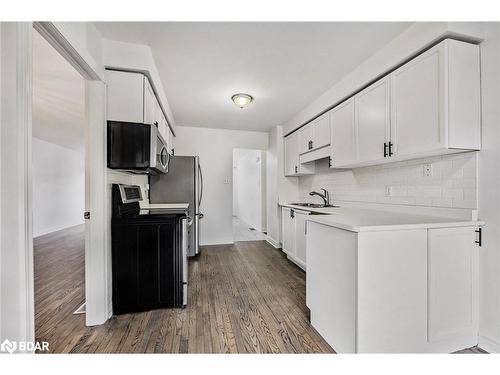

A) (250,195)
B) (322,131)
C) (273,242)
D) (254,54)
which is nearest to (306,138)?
(322,131)

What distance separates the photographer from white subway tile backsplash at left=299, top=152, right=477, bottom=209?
1.62 metres

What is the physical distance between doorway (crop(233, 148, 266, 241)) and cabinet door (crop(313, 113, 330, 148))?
2712mm

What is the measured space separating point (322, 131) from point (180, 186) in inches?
87.6

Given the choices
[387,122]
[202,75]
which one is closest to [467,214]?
[387,122]

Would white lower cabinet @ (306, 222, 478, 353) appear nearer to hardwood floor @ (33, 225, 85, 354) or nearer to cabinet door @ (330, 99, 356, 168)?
cabinet door @ (330, 99, 356, 168)

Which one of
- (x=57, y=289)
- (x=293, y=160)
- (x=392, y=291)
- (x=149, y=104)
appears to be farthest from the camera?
(x=293, y=160)

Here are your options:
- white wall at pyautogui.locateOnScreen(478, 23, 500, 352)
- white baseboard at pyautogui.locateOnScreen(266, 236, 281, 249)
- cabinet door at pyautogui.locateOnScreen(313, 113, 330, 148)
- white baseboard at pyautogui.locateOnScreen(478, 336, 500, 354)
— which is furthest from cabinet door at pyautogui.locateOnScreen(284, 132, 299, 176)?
white baseboard at pyautogui.locateOnScreen(478, 336, 500, 354)

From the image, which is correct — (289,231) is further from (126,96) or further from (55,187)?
(55,187)

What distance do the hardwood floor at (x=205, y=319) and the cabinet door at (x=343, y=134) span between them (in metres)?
1.55

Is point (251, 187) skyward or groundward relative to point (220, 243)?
skyward

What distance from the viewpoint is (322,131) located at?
3.05 metres

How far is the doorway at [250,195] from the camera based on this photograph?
597 centimetres

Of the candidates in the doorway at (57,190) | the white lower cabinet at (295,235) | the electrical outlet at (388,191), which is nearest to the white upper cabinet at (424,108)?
the electrical outlet at (388,191)

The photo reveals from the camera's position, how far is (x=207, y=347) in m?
1.56
